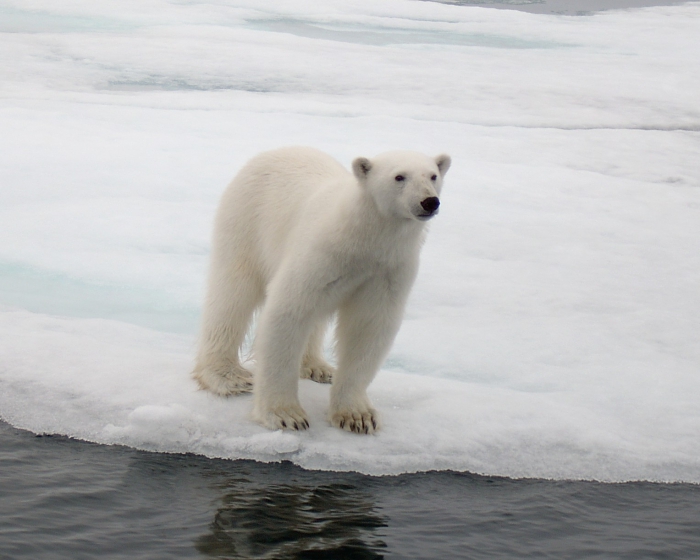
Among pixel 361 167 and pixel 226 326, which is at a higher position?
pixel 361 167

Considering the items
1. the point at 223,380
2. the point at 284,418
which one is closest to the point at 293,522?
the point at 284,418

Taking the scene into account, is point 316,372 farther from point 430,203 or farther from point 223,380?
point 430,203

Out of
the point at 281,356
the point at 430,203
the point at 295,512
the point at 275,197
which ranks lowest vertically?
the point at 295,512

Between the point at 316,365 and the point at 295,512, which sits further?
the point at 316,365

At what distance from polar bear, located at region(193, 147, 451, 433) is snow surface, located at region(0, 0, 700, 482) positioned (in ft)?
0.56

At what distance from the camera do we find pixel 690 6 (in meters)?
23.8

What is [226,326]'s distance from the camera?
3.89 m

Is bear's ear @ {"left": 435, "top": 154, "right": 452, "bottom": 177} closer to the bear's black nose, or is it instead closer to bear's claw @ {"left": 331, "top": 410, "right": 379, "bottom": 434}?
the bear's black nose

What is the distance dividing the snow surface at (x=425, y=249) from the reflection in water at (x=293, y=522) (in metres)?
0.24

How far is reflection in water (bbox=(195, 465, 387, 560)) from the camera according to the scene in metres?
2.74

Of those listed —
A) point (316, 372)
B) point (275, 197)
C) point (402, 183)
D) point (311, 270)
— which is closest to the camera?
point (402, 183)

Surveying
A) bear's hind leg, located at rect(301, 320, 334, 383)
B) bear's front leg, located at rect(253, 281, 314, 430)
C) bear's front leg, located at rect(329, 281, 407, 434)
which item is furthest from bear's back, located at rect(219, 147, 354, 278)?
bear's hind leg, located at rect(301, 320, 334, 383)

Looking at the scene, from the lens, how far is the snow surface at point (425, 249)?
11.8 feet

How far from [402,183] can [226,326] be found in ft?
3.86
